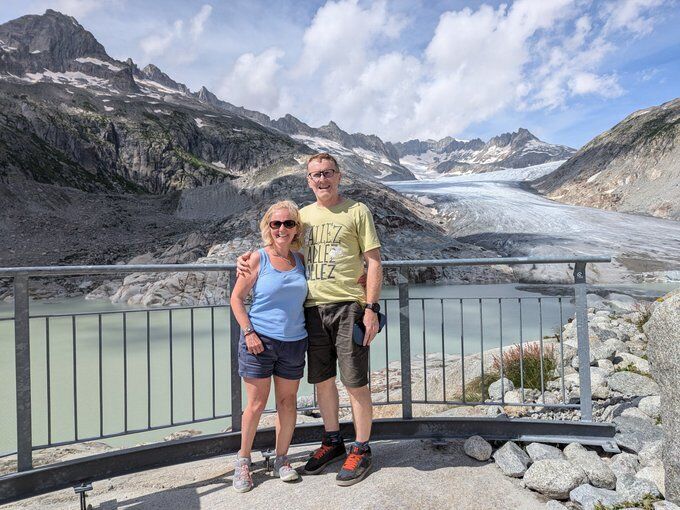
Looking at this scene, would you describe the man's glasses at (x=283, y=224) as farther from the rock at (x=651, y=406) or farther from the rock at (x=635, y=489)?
the rock at (x=651, y=406)

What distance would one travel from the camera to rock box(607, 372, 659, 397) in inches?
206

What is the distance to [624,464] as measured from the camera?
3.44 m

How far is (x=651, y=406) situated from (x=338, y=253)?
334 centimetres

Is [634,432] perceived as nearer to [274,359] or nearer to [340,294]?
[340,294]

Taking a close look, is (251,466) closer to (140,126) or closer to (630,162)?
(630,162)

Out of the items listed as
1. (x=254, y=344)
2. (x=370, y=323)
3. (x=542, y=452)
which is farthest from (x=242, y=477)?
(x=542, y=452)

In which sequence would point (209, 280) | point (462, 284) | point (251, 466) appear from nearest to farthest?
point (251, 466)
point (209, 280)
point (462, 284)

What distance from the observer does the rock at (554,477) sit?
318 centimetres

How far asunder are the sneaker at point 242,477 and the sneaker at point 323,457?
0.40m

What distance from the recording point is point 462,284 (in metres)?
24.1

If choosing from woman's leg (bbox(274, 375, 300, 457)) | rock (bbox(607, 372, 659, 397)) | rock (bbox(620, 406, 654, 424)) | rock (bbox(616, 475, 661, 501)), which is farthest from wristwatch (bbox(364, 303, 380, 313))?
rock (bbox(607, 372, 659, 397))

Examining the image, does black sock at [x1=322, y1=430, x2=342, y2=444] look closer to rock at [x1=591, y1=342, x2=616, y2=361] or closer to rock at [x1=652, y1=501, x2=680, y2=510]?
rock at [x1=652, y1=501, x2=680, y2=510]

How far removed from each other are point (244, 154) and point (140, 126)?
56.9 ft

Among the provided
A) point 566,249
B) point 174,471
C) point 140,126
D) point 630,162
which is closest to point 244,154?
point 140,126
